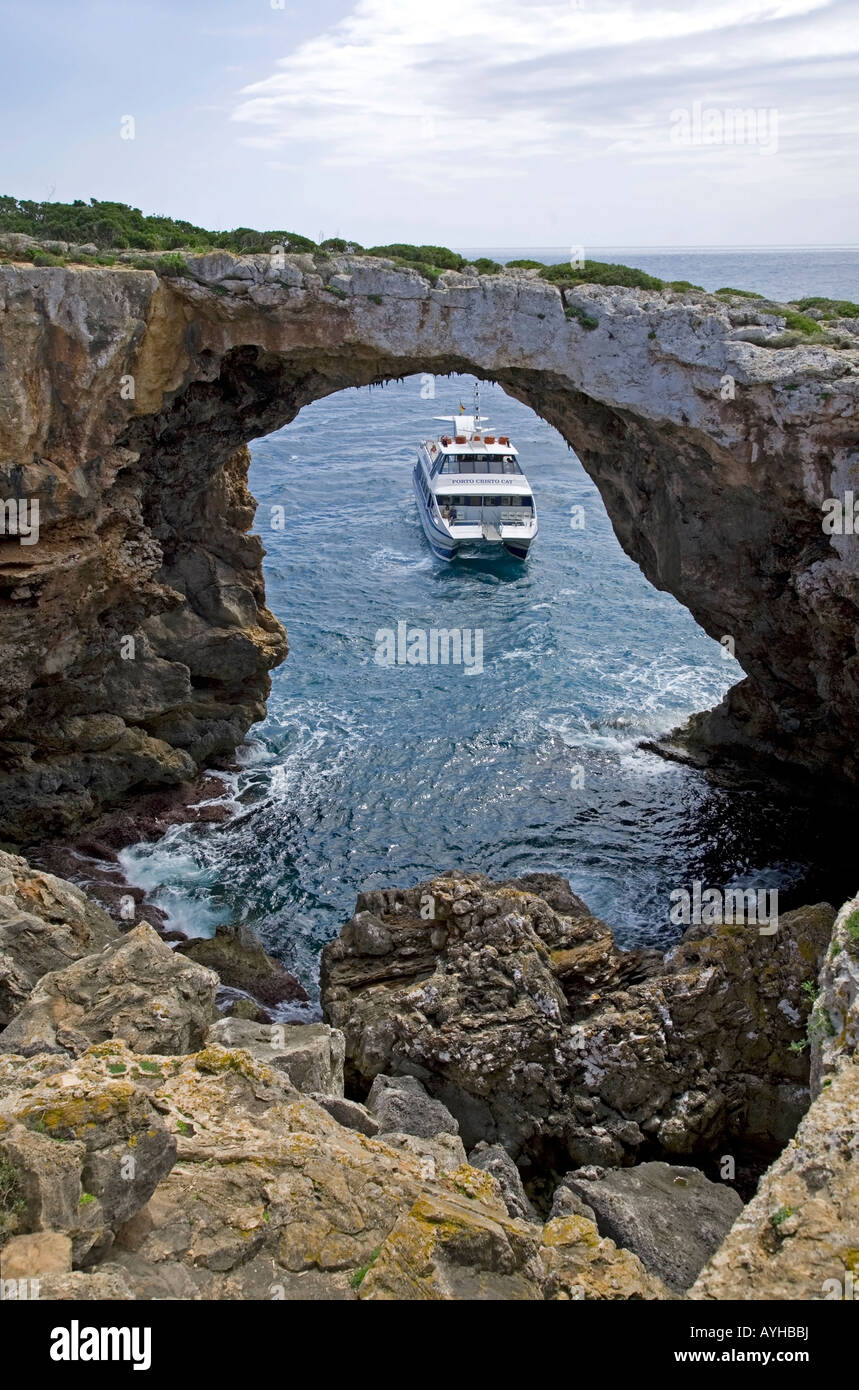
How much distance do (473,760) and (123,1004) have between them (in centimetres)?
1801

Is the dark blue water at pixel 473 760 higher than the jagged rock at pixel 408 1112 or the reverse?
higher

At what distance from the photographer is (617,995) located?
697 inches

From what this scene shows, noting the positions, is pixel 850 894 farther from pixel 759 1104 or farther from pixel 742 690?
pixel 759 1104

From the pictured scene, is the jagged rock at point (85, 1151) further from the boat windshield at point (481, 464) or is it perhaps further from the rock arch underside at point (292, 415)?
the boat windshield at point (481, 464)

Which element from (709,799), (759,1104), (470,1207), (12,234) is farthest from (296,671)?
(470,1207)

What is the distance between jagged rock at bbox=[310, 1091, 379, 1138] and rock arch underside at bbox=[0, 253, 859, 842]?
13.3 meters

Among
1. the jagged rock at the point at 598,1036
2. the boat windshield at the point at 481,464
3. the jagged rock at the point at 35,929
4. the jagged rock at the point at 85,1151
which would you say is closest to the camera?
the jagged rock at the point at 85,1151

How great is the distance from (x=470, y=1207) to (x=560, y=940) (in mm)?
8803

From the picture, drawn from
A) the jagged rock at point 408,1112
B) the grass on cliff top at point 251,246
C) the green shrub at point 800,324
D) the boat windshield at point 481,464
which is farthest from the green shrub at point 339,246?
the boat windshield at point 481,464

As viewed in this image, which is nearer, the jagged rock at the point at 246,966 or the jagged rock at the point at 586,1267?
the jagged rock at the point at 586,1267

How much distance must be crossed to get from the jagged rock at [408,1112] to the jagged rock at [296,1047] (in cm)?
77

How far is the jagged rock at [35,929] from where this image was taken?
1475cm

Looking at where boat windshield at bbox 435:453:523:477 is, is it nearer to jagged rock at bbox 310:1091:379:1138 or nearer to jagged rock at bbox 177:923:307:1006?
jagged rock at bbox 177:923:307:1006

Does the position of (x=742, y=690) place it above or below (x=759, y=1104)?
above
